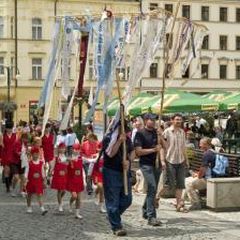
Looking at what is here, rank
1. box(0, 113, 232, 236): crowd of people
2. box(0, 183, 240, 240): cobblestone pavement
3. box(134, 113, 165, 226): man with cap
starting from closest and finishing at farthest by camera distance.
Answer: box(0, 183, 240, 240): cobblestone pavement < box(0, 113, 232, 236): crowd of people < box(134, 113, 165, 226): man with cap

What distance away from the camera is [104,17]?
12.0 meters

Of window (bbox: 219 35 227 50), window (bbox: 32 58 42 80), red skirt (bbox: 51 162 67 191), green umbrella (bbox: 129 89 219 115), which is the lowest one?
red skirt (bbox: 51 162 67 191)

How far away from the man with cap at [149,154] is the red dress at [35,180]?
7.81 ft

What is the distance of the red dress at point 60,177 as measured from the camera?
42.6ft

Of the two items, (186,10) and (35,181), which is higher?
(186,10)

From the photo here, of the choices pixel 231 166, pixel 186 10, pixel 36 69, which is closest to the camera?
pixel 231 166

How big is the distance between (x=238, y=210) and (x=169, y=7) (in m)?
48.9

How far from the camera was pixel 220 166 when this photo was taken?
14.2 meters

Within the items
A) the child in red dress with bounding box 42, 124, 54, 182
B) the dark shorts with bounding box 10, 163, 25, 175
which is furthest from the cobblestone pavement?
the child in red dress with bounding box 42, 124, 54, 182

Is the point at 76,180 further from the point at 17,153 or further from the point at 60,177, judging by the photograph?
the point at 17,153

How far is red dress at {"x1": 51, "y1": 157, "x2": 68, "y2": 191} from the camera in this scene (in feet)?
42.6

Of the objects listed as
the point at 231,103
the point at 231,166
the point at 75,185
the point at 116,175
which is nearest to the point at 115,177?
the point at 116,175

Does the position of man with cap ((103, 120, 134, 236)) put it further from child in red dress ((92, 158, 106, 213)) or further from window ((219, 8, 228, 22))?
window ((219, 8, 228, 22))

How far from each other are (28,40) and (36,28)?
125cm
